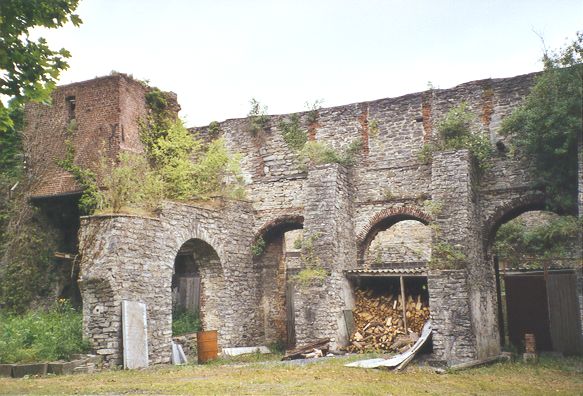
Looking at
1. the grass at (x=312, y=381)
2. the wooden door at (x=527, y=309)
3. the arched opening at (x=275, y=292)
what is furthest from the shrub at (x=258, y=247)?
the wooden door at (x=527, y=309)

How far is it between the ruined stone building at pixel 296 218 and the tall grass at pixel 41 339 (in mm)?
452

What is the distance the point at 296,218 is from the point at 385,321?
4003 mm

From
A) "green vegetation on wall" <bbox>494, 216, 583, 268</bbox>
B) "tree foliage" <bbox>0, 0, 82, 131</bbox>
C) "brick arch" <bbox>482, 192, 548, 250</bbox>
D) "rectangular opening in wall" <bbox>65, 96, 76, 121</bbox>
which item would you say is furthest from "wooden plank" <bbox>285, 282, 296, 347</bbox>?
"tree foliage" <bbox>0, 0, 82, 131</bbox>

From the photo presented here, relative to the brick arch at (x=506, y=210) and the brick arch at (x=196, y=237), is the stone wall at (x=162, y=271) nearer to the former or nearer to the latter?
the brick arch at (x=196, y=237)

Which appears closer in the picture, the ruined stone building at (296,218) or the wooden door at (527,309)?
the ruined stone building at (296,218)

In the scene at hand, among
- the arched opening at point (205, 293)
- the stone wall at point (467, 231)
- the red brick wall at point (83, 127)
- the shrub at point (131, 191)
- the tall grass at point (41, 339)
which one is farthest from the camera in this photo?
the red brick wall at point (83, 127)

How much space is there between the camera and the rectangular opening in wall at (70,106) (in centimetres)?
1706

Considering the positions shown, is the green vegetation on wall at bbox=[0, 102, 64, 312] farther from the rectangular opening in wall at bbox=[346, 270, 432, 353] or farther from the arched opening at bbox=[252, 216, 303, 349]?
the rectangular opening in wall at bbox=[346, 270, 432, 353]

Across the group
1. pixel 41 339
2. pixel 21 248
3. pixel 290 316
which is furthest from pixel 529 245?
pixel 21 248

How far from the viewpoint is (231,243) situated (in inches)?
631

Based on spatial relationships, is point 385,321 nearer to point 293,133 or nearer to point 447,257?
point 447,257

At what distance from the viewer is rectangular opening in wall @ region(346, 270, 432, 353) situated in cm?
1398

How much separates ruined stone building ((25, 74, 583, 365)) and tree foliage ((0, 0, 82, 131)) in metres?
5.25

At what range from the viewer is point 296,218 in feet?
55.2
